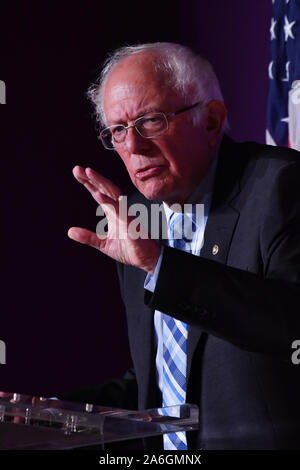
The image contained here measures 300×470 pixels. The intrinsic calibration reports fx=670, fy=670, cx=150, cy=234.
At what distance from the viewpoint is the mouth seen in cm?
193

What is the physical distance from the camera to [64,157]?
3332 millimetres

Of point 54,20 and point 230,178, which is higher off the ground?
point 54,20

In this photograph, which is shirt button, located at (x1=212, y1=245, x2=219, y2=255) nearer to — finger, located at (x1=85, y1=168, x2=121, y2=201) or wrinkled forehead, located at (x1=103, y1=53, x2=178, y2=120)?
finger, located at (x1=85, y1=168, x2=121, y2=201)

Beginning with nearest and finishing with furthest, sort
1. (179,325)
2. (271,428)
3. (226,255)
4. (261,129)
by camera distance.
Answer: (271,428) < (226,255) < (179,325) < (261,129)

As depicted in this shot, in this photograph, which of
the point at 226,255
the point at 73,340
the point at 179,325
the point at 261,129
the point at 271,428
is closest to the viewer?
the point at 271,428

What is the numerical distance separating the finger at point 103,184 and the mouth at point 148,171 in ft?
1.06

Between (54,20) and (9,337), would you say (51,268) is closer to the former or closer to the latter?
(9,337)

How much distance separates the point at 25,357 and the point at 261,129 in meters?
1.55

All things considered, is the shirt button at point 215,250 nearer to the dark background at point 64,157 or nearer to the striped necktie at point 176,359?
the striped necktie at point 176,359

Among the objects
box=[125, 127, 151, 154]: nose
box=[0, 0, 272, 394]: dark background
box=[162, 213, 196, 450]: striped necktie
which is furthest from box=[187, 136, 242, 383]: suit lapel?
box=[0, 0, 272, 394]: dark background

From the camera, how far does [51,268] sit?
10.7ft

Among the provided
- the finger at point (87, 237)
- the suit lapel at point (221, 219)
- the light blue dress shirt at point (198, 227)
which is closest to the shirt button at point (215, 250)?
the suit lapel at point (221, 219)

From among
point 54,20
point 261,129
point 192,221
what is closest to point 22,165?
point 54,20

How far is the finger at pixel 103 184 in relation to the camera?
1.58m
